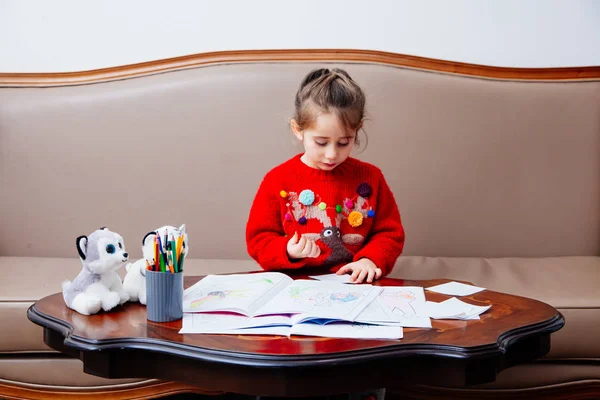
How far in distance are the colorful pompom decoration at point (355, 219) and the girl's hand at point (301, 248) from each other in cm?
16

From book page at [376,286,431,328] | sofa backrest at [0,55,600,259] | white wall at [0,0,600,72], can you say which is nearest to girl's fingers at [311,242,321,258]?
book page at [376,286,431,328]

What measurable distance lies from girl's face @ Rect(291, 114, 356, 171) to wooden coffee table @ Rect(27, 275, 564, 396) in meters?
0.52

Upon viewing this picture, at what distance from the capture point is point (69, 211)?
2.22 metres

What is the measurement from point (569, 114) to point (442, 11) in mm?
580

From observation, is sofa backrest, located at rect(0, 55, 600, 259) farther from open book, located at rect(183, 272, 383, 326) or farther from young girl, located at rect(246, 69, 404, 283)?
open book, located at rect(183, 272, 383, 326)

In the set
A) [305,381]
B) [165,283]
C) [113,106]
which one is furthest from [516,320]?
[113,106]

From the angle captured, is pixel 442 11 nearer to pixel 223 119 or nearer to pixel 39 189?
pixel 223 119

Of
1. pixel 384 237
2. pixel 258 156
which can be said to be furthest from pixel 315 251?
pixel 258 156

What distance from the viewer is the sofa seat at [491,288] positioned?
164 cm

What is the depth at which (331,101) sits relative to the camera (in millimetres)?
1465

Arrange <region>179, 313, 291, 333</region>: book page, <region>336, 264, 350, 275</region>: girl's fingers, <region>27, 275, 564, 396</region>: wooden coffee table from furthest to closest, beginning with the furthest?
<region>336, 264, 350, 275</region>: girl's fingers
<region>179, 313, 291, 333</region>: book page
<region>27, 275, 564, 396</region>: wooden coffee table

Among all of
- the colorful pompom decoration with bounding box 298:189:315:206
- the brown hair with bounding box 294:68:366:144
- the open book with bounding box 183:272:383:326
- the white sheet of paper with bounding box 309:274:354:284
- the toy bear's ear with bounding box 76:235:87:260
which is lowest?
the white sheet of paper with bounding box 309:274:354:284

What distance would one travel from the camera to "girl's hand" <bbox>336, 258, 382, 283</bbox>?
1.37m

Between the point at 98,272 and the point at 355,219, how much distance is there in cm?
67
